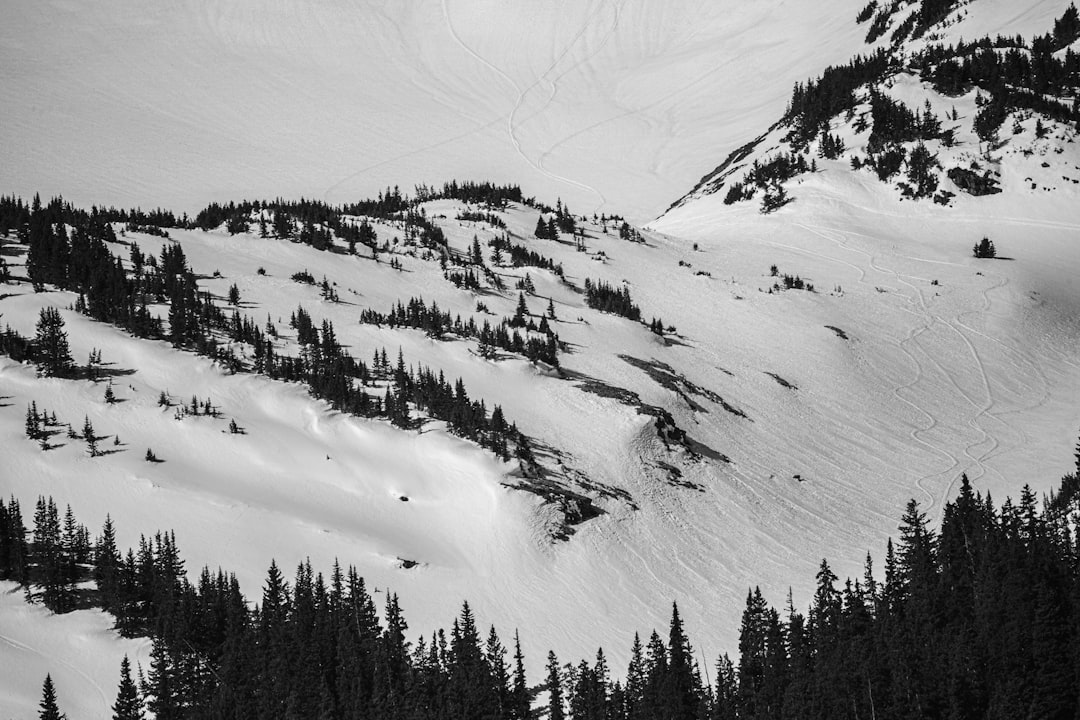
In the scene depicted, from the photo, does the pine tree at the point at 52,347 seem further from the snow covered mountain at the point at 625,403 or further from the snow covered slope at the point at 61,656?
the snow covered slope at the point at 61,656

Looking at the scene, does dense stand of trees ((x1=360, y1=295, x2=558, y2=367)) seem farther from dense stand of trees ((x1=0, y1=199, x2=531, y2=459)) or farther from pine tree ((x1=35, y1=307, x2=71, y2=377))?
pine tree ((x1=35, y1=307, x2=71, y2=377))

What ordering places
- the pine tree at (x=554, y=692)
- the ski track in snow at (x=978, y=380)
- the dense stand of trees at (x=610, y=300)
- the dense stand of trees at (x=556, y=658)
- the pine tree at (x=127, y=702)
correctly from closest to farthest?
1. the pine tree at (x=127, y=702)
2. the dense stand of trees at (x=556, y=658)
3. the pine tree at (x=554, y=692)
4. the ski track in snow at (x=978, y=380)
5. the dense stand of trees at (x=610, y=300)

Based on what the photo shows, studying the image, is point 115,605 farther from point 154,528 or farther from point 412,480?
point 412,480

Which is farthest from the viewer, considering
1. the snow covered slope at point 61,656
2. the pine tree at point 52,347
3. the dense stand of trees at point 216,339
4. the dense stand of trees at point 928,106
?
the dense stand of trees at point 928,106

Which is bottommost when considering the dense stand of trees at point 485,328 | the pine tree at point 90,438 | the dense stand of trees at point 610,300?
the pine tree at point 90,438

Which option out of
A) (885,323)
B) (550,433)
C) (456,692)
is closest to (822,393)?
(885,323)

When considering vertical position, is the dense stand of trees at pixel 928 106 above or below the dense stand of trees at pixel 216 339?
above

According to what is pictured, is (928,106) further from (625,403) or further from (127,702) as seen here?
(127,702)

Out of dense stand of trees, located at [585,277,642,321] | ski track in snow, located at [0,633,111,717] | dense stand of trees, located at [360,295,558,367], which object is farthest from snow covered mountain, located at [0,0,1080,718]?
dense stand of trees, located at [585,277,642,321]

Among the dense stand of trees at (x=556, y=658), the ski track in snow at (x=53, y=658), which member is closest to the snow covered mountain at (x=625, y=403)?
the ski track in snow at (x=53, y=658)

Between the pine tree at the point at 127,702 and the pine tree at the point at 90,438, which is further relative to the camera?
the pine tree at the point at 90,438
